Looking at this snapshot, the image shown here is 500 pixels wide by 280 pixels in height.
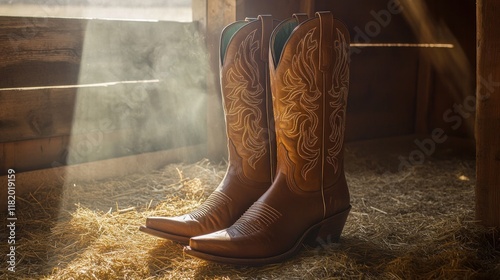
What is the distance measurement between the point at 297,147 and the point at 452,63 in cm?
250

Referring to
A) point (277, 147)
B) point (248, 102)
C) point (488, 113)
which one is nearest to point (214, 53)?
point (248, 102)

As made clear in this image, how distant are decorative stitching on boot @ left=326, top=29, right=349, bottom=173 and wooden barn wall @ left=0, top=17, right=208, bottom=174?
4.60ft

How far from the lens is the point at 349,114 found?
147 inches

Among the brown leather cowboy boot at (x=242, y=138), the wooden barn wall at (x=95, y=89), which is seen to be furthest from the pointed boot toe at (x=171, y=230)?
the wooden barn wall at (x=95, y=89)

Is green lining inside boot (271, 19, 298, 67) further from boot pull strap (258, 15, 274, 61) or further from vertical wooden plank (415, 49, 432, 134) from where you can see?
vertical wooden plank (415, 49, 432, 134)

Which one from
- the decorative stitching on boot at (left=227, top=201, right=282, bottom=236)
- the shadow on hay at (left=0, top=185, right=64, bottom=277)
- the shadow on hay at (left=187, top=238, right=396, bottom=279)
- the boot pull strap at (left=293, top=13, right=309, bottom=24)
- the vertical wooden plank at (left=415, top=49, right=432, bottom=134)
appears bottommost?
the shadow on hay at (left=0, top=185, right=64, bottom=277)

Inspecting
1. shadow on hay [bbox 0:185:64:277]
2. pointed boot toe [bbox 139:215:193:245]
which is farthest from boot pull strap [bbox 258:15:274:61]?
shadow on hay [bbox 0:185:64:277]

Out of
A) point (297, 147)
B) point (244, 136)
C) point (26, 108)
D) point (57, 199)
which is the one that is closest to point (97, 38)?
point (26, 108)

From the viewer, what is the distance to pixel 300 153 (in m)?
1.84

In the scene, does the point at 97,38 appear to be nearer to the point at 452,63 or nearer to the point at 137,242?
the point at 137,242

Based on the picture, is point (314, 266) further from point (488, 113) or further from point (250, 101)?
point (488, 113)

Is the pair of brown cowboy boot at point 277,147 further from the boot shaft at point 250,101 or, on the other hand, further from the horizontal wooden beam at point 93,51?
the horizontal wooden beam at point 93,51

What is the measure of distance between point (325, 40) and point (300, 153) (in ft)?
1.18

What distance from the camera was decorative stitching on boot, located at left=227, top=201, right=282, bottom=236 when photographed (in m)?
1.77
